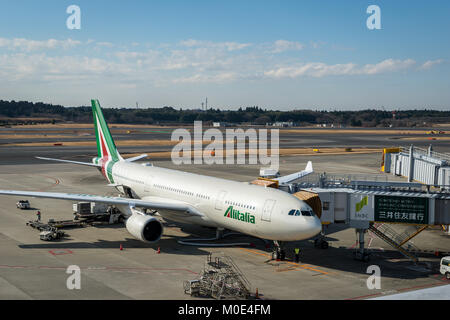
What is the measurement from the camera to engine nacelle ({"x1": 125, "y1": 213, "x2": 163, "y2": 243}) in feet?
110

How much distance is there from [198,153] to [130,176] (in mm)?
68840

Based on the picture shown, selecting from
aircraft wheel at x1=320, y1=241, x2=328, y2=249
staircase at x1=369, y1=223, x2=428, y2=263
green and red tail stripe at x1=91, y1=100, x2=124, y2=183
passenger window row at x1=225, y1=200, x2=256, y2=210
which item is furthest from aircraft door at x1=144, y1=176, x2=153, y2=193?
staircase at x1=369, y1=223, x2=428, y2=263

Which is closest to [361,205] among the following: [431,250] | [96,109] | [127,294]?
[431,250]

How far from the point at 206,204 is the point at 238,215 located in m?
3.67

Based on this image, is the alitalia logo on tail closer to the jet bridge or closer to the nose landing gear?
the nose landing gear

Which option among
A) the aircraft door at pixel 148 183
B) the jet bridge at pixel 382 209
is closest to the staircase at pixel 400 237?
the jet bridge at pixel 382 209

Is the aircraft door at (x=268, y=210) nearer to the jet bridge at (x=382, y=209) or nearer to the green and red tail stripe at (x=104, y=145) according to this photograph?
the jet bridge at (x=382, y=209)

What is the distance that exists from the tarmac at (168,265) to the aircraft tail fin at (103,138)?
7.44 metres

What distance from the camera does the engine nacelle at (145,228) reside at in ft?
110

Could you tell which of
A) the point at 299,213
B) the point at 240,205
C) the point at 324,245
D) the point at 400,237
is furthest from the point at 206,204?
the point at 400,237

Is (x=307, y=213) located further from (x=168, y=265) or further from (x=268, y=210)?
(x=168, y=265)
